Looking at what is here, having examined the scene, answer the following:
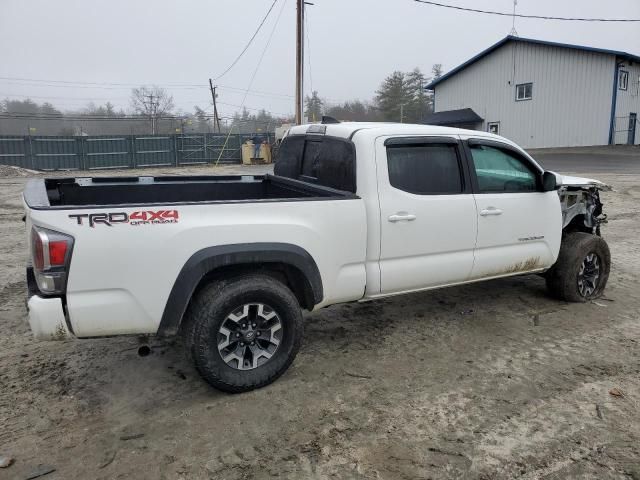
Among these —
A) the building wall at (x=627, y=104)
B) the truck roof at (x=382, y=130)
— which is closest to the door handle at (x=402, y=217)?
the truck roof at (x=382, y=130)

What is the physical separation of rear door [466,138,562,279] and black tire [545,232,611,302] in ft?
0.89

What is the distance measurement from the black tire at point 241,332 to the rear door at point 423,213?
875 mm

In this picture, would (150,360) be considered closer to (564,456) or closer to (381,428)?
(381,428)

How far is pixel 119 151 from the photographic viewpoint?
27094mm

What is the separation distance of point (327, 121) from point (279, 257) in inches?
71.5

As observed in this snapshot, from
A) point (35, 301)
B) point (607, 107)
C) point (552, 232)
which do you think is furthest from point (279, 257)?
point (607, 107)

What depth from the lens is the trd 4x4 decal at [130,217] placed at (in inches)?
112

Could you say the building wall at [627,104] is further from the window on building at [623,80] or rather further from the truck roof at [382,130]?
the truck roof at [382,130]

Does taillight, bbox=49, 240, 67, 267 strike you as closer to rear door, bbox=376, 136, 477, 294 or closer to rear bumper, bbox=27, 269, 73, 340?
rear bumper, bbox=27, 269, 73, 340

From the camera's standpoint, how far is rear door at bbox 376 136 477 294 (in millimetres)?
3879

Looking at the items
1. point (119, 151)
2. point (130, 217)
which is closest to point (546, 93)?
point (119, 151)

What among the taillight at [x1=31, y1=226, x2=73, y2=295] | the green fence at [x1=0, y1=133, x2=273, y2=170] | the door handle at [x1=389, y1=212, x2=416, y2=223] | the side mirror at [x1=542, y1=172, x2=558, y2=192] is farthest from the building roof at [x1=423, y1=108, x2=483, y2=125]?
the taillight at [x1=31, y1=226, x2=73, y2=295]

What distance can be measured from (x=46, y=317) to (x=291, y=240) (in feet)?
5.00

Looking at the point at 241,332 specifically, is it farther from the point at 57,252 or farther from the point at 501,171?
the point at 501,171
